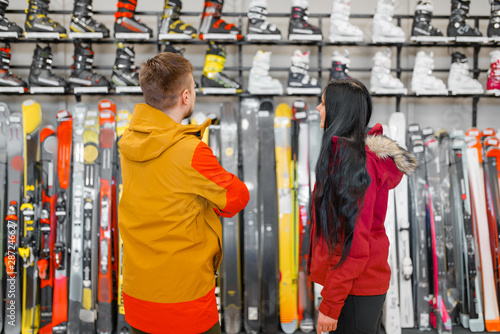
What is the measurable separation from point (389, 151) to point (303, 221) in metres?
1.62

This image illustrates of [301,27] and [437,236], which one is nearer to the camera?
[437,236]

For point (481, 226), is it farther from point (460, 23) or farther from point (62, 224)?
point (62, 224)

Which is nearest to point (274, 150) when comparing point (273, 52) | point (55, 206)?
point (273, 52)

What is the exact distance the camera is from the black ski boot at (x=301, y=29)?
2984 millimetres

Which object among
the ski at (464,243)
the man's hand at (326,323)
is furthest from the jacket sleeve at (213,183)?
the ski at (464,243)

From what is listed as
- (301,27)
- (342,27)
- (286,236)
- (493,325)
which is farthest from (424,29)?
(493,325)

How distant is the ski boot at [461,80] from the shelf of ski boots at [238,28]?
0.15 meters

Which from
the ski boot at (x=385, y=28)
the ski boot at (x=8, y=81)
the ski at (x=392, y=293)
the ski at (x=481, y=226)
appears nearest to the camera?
the ski at (x=392, y=293)

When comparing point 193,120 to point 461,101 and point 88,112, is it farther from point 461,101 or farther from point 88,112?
point 461,101

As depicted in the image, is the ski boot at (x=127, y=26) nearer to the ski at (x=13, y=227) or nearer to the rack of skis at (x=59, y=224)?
the rack of skis at (x=59, y=224)

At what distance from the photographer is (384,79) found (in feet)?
9.98

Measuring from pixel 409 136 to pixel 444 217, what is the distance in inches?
24.7

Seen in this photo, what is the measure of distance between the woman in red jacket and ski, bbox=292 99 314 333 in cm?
143

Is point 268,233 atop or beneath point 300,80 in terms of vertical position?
beneath
